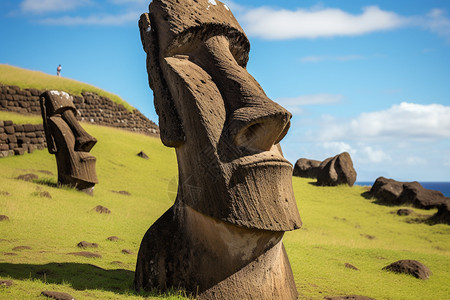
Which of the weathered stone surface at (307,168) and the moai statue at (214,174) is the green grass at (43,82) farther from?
the moai statue at (214,174)

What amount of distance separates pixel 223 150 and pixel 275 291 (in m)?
1.66

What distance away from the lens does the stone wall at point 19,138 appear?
1831cm

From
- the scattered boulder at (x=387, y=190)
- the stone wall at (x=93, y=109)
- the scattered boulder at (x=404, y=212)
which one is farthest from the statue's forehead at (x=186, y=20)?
the stone wall at (x=93, y=109)

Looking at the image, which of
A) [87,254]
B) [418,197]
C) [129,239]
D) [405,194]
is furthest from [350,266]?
[405,194]

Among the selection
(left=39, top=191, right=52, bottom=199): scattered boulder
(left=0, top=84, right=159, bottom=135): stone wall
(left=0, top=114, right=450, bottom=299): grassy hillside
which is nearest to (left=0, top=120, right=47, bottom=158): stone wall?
(left=0, top=114, right=450, bottom=299): grassy hillside

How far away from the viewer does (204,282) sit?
15.8 feet

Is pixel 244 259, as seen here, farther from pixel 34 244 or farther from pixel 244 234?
pixel 34 244

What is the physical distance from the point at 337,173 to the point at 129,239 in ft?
55.6

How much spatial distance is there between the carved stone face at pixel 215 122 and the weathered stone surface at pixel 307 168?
22970 millimetres

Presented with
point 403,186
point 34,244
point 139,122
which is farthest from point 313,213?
point 139,122

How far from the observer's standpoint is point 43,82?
2809 cm

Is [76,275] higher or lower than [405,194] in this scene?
higher

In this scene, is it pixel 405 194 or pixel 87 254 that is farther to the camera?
pixel 405 194

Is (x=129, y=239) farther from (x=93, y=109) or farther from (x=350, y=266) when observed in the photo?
(x=93, y=109)
